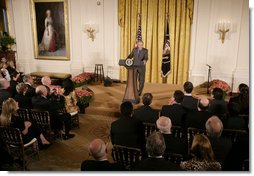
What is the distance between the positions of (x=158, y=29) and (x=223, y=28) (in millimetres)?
2075

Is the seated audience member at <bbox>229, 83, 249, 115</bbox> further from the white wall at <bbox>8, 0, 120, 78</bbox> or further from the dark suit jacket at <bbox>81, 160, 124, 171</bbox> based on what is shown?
the white wall at <bbox>8, 0, 120, 78</bbox>

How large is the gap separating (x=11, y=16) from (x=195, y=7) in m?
7.19

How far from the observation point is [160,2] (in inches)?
349

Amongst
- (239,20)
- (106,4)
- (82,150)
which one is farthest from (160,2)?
(82,150)

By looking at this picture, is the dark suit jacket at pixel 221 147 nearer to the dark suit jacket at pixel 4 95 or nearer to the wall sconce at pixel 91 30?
the dark suit jacket at pixel 4 95

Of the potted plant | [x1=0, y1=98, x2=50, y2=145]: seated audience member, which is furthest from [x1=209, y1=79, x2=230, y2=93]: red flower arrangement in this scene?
the potted plant

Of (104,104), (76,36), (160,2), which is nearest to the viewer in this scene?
(104,104)

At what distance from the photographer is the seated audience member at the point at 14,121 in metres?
4.08

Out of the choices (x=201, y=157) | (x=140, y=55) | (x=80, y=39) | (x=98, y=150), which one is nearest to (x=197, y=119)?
(x=201, y=157)

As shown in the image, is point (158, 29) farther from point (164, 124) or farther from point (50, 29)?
point (164, 124)

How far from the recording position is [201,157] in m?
2.73

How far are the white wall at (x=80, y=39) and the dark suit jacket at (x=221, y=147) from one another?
6.93 metres

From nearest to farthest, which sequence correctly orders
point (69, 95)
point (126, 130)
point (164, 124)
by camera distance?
point (164, 124) → point (126, 130) → point (69, 95)

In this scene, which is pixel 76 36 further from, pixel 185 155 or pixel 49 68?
pixel 185 155
